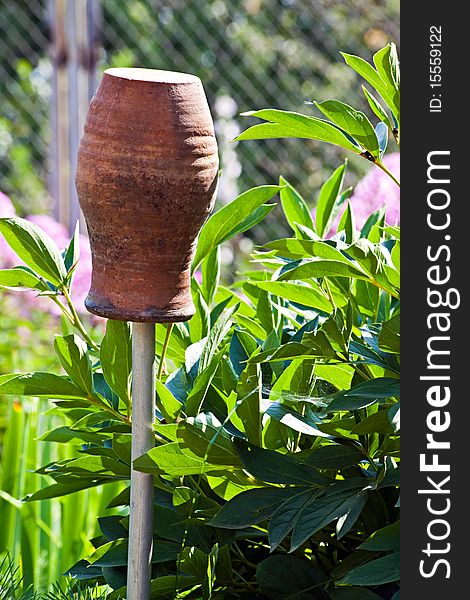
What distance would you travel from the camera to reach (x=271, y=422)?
2.31 feet

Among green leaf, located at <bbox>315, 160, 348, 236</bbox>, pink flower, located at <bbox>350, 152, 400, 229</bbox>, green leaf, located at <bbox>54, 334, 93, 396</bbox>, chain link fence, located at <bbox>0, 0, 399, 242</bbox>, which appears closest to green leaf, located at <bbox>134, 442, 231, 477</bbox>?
green leaf, located at <bbox>54, 334, 93, 396</bbox>

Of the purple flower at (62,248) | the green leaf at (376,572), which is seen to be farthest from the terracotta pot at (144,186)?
the purple flower at (62,248)

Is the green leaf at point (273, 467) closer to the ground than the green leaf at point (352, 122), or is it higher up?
closer to the ground

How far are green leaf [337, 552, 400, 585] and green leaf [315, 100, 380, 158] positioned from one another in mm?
279

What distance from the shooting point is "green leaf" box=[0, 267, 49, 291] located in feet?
2.34

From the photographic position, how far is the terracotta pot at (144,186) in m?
0.62

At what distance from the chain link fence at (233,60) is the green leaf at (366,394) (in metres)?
3.51

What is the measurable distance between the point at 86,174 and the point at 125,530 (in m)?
0.32

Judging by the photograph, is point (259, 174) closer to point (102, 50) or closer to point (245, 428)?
point (102, 50)

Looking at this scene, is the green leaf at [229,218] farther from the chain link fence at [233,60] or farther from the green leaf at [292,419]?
the chain link fence at [233,60]

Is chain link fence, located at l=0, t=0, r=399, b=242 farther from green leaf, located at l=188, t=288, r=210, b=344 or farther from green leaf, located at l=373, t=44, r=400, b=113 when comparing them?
green leaf, located at l=373, t=44, r=400, b=113

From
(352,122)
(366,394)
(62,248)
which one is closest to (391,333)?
(366,394)

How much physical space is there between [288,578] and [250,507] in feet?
0.25

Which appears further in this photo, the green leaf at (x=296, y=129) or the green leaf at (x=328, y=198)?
the green leaf at (x=328, y=198)
